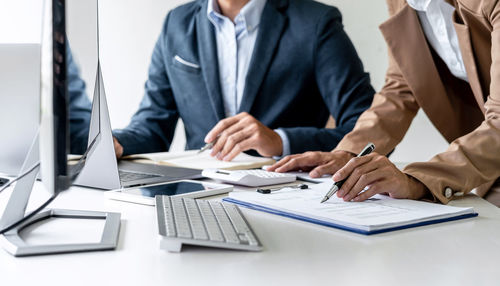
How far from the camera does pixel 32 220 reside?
0.77 m

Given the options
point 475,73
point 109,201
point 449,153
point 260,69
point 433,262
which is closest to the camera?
point 433,262

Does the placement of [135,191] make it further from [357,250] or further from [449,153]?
[449,153]

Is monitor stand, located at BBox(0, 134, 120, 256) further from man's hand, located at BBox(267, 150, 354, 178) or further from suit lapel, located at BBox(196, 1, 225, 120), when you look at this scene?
suit lapel, located at BBox(196, 1, 225, 120)

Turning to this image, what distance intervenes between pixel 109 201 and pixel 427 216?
1.75 feet

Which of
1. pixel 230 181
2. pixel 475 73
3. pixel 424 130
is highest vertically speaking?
pixel 475 73

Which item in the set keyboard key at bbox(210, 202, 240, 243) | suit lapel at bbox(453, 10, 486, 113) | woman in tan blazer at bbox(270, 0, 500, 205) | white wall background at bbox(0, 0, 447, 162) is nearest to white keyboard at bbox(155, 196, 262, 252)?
keyboard key at bbox(210, 202, 240, 243)

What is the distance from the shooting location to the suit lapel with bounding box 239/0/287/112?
186 cm

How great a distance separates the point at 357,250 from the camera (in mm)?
669

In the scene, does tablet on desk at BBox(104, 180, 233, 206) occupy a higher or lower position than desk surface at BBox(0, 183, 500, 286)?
lower

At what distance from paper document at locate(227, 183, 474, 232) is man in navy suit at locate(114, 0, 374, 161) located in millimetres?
816

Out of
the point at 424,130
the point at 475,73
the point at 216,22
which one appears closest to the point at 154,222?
the point at 475,73

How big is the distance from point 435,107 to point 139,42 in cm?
203

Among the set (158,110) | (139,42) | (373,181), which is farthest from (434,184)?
(139,42)

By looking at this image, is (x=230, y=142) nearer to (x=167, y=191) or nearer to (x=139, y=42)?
(x=167, y=191)
